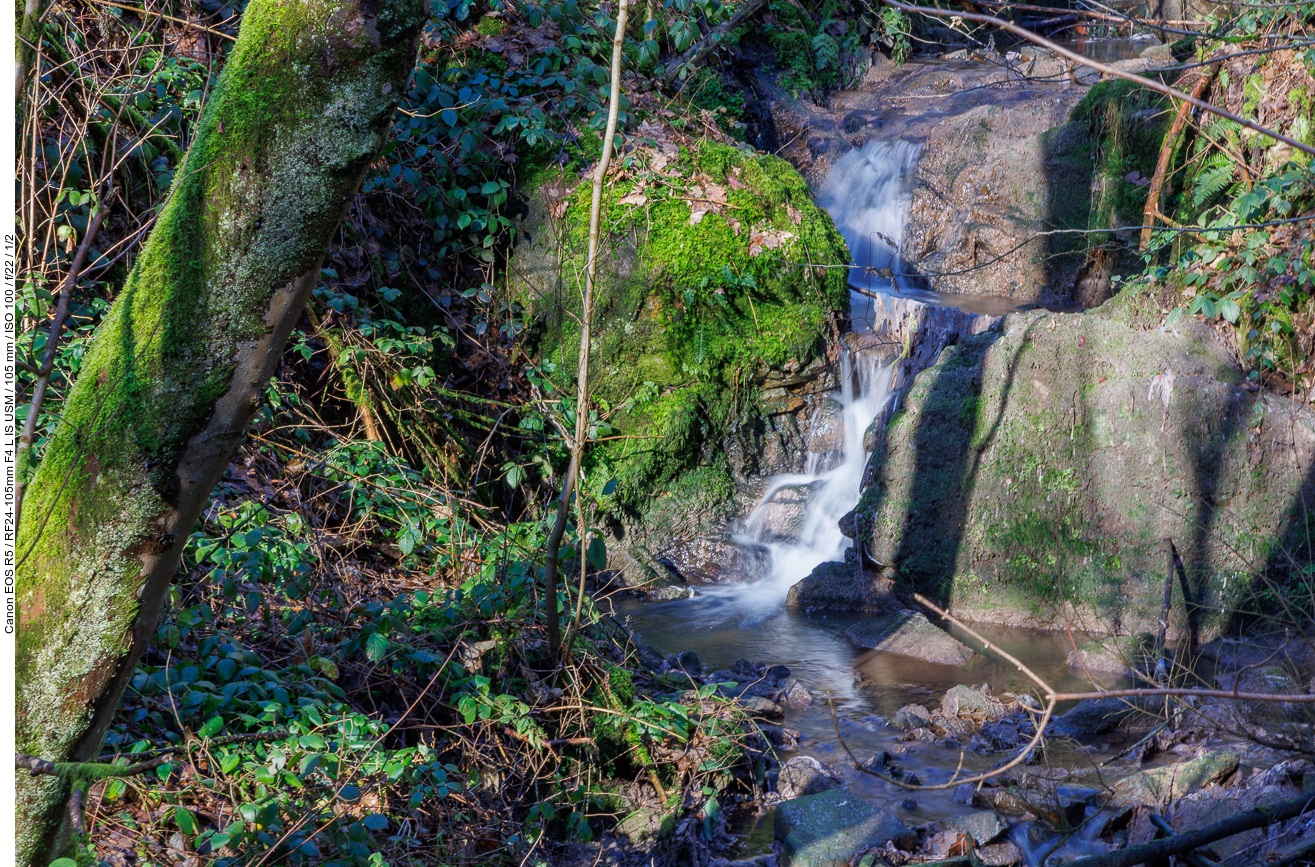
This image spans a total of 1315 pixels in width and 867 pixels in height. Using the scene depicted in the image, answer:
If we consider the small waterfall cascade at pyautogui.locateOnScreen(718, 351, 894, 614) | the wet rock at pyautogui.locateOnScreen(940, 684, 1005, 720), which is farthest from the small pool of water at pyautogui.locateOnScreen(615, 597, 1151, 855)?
the small waterfall cascade at pyautogui.locateOnScreen(718, 351, 894, 614)

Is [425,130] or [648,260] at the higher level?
[425,130]

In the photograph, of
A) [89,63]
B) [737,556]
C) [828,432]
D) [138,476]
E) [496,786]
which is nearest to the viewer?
[138,476]

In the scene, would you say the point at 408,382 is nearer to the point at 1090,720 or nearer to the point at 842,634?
the point at 842,634

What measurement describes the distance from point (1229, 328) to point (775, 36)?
8667 millimetres

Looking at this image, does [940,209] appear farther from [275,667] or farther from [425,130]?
[275,667]

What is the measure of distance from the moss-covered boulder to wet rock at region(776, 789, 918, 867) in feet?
11.8

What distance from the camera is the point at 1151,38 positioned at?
13.3 meters

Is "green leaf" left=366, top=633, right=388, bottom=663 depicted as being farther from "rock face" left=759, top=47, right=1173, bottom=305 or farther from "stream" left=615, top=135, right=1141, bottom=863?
"rock face" left=759, top=47, right=1173, bottom=305

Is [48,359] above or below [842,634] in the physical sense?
above

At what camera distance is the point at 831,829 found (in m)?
3.76

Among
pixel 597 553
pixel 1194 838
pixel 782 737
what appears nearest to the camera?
pixel 1194 838

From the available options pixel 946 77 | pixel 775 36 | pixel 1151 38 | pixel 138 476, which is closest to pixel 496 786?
pixel 138 476

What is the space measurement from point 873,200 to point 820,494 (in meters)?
4.75

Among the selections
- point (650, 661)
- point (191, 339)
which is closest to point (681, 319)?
point (650, 661)
